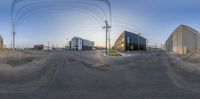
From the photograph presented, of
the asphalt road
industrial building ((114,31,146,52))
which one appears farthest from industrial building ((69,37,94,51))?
the asphalt road

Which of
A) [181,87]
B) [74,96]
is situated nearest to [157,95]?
[181,87]

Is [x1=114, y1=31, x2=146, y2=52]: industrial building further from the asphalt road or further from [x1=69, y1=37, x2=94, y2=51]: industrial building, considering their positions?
the asphalt road

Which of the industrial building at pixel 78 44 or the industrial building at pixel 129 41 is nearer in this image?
the industrial building at pixel 78 44

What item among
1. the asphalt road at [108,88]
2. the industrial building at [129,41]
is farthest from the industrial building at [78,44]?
the asphalt road at [108,88]

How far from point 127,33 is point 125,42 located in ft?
19.1

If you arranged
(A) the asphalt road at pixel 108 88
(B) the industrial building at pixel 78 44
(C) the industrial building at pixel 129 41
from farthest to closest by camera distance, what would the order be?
(C) the industrial building at pixel 129 41
(B) the industrial building at pixel 78 44
(A) the asphalt road at pixel 108 88

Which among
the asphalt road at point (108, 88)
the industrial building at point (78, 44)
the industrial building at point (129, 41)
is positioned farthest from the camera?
the industrial building at point (129, 41)

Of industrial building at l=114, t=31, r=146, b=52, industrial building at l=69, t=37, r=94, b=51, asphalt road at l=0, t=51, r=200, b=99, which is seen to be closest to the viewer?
asphalt road at l=0, t=51, r=200, b=99

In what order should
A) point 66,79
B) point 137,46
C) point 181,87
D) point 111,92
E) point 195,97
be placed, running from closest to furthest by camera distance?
point 195,97, point 111,92, point 181,87, point 66,79, point 137,46

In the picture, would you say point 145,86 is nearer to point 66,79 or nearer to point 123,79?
point 123,79

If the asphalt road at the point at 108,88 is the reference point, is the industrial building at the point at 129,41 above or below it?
above

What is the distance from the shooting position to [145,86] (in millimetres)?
12469

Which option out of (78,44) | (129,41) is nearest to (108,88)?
(78,44)

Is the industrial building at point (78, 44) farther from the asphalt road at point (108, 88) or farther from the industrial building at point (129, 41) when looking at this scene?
the asphalt road at point (108, 88)
